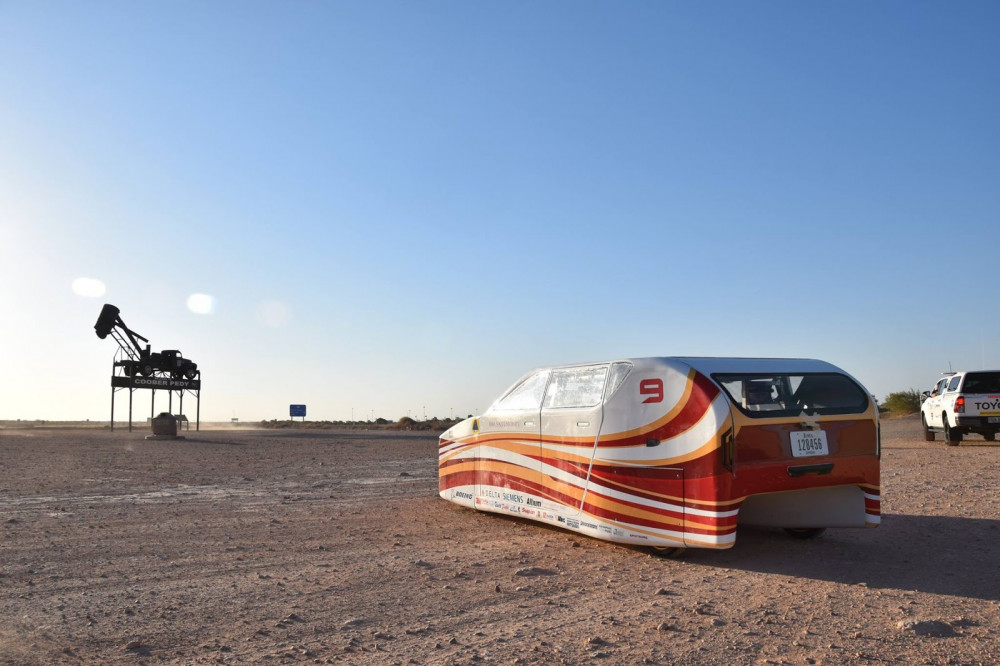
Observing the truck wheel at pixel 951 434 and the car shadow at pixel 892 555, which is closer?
the car shadow at pixel 892 555

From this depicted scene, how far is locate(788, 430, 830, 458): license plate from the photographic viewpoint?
22.4 feet

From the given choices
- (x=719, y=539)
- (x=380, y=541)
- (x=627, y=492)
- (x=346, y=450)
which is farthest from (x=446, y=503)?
(x=346, y=450)

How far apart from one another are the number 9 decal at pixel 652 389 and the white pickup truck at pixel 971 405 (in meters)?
16.3

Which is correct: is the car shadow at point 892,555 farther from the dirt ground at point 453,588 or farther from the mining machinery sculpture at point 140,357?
the mining machinery sculpture at point 140,357

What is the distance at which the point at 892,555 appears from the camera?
7.17 m

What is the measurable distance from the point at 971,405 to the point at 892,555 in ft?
49.1

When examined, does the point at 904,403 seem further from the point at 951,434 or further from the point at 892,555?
the point at 892,555

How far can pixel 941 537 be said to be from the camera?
7918mm

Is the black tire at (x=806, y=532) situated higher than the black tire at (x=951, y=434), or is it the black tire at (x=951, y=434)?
the black tire at (x=951, y=434)

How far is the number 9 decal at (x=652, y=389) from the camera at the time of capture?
6.93 metres

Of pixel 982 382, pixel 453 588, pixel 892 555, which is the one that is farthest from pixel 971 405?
pixel 453 588

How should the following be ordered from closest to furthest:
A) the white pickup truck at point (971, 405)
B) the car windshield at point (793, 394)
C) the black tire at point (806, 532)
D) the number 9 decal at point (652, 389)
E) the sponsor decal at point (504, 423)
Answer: the car windshield at point (793, 394) < the number 9 decal at point (652, 389) < the black tire at point (806, 532) < the sponsor decal at point (504, 423) < the white pickup truck at point (971, 405)

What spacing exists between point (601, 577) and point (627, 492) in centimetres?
97

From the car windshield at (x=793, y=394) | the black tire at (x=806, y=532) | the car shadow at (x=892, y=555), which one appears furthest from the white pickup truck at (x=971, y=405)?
the car windshield at (x=793, y=394)
